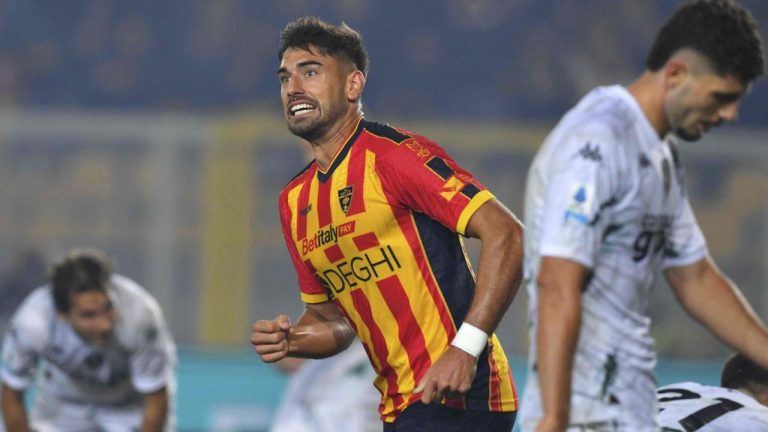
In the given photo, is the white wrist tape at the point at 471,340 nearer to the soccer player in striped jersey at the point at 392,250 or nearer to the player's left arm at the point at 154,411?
the soccer player in striped jersey at the point at 392,250

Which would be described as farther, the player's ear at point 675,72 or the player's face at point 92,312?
the player's face at point 92,312

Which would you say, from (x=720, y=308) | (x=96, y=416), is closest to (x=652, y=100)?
(x=720, y=308)

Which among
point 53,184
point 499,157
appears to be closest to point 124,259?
point 53,184

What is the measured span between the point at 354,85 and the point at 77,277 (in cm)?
313

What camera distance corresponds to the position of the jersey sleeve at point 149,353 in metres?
7.02

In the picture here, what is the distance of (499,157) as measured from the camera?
395 inches

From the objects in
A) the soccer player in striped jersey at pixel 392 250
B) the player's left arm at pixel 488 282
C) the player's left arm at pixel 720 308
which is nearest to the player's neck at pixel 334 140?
the soccer player in striped jersey at pixel 392 250

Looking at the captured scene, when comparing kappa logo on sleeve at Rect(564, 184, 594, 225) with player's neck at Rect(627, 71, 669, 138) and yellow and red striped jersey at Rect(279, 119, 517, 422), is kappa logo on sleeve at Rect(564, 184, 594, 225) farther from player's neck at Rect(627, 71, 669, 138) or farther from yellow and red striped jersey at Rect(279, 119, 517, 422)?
yellow and red striped jersey at Rect(279, 119, 517, 422)

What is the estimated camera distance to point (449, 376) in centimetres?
348

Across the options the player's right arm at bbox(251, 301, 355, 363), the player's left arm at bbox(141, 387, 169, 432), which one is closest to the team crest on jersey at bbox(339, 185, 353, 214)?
the player's right arm at bbox(251, 301, 355, 363)

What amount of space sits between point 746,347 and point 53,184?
7554mm

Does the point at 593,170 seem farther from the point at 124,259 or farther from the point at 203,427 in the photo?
the point at 124,259

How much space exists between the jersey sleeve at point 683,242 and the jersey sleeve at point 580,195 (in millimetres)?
361

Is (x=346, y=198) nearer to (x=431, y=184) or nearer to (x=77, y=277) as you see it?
(x=431, y=184)
